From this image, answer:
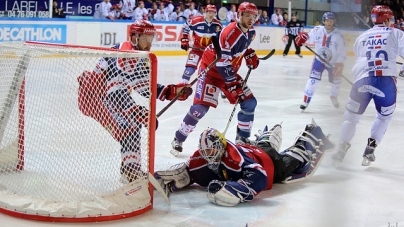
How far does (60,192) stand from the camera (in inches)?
124

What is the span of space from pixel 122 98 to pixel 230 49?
4.37ft

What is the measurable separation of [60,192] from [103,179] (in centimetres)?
26

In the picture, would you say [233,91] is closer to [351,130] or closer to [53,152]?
[351,130]

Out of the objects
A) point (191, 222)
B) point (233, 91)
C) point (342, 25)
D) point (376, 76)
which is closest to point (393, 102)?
point (376, 76)

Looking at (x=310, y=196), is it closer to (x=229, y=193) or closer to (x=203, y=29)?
(x=229, y=193)

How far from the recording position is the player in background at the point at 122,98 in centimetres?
326

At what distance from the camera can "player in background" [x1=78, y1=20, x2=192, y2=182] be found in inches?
128

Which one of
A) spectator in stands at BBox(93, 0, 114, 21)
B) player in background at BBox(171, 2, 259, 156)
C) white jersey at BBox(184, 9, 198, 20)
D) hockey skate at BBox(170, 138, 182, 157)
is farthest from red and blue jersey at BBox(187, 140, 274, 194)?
white jersey at BBox(184, 9, 198, 20)

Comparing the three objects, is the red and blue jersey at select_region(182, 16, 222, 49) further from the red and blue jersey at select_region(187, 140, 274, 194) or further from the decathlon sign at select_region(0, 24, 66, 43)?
the red and blue jersey at select_region(187, 140, 274, 194)

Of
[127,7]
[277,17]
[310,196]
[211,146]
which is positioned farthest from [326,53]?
[277,17]

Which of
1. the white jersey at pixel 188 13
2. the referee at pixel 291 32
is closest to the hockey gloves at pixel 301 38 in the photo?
the referee at pixel 291 32

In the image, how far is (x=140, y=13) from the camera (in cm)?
1412

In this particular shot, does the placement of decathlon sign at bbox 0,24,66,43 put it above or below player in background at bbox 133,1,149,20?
below

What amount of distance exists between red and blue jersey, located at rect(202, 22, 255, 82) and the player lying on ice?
0.62 m
